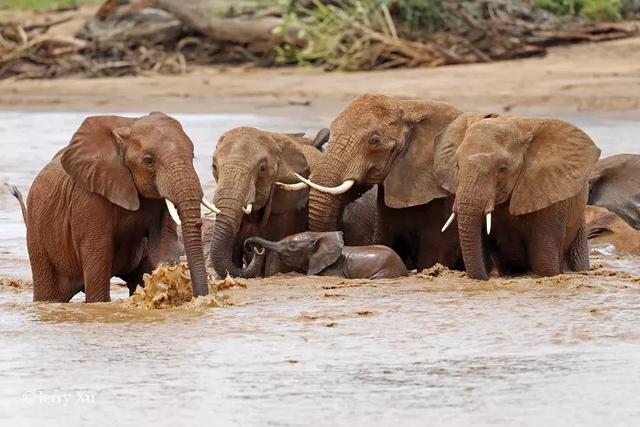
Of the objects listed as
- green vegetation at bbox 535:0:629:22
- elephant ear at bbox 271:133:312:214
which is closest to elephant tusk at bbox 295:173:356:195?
elephant ear at bbox 271:133:312:214

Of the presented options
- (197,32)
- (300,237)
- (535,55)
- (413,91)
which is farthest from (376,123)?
(197,32)

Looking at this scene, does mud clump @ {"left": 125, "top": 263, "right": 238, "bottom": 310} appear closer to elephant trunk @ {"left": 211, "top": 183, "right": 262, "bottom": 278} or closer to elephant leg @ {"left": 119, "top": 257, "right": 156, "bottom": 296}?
elephant leg @ {"left": 119, "top": 257, "right": 156, "bottom": 296}

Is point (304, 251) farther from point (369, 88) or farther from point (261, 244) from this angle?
point (369, 88)

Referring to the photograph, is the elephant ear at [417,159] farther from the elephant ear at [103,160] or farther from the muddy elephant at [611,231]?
the elephant ear at [103,160]

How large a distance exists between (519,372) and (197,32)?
17544mm

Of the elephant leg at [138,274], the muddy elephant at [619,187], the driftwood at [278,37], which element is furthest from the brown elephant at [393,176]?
the driftwood at [278,37]

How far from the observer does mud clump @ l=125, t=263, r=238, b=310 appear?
9172 mm

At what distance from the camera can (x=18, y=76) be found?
24.6 metres

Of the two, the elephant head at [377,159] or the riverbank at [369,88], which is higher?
the elephant head at [377,159]

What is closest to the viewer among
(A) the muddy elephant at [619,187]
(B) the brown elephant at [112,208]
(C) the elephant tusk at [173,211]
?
(C) the elephant tusk at [173,211]

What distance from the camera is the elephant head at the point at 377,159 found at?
35.7ft

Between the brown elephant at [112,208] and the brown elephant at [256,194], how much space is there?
75 cm

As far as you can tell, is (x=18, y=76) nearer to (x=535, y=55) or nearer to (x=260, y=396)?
(x=535, y=55)

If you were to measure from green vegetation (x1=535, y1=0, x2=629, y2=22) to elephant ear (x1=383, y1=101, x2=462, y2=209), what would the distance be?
1208 cm
